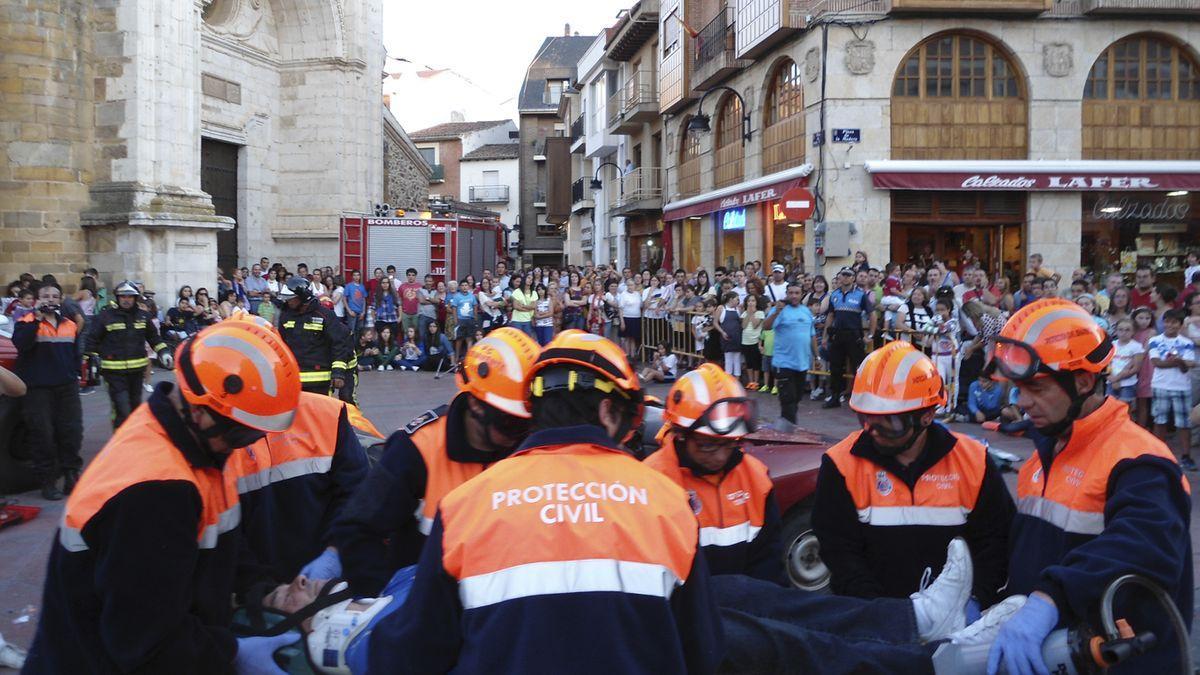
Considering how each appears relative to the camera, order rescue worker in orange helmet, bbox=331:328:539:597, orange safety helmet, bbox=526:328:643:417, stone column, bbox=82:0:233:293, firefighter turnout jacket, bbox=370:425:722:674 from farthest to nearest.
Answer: stone column, bbox=82:0:233:293 < rescue worker in orange helmet, bbox=331:328:539:597 < orange safety helmet, bbox=526:328:643:417 < firefighter turnout jacket, bbox=370:425:722:674

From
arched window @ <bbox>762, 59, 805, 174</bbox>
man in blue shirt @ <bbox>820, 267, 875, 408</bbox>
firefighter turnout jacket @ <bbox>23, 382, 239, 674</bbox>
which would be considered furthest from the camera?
arched window @ <bbox>762, 59, 805, 174</bbox>

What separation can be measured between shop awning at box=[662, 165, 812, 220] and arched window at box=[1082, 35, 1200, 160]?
5847 millimetres

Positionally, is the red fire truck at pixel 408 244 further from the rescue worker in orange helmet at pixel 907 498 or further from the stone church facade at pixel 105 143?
the rescue worker in orange helmet at pixel 907 498

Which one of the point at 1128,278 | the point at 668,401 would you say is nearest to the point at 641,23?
the point at 1128,278

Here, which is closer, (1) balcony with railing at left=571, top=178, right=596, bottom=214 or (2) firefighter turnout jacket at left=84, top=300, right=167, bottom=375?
(2) firefighter turnout jacket at left=84, top=300, right=167, bottom=375

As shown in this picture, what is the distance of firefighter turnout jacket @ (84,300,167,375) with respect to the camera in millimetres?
9773

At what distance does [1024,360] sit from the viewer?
118 inches

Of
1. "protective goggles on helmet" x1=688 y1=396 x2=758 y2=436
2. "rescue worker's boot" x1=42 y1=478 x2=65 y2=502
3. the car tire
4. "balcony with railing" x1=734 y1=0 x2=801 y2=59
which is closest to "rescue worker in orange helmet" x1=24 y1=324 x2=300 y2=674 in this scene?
"protective goggles on helmet" x1=688 y1=396 x2=758 y2=436

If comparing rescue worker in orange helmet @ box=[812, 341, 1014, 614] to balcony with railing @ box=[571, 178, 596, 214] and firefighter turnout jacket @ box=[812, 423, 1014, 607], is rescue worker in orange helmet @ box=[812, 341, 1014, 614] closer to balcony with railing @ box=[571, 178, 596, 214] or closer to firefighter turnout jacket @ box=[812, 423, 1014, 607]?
firefighter turnout jacket @ box=[812, 423, 1014, 607]

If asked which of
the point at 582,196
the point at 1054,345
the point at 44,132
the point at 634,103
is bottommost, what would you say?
the point at 1054,345

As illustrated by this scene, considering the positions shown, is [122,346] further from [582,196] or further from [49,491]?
[582,196]

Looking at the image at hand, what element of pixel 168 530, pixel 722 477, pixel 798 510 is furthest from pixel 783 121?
pixel 168 530

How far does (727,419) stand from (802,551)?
2.47 meters

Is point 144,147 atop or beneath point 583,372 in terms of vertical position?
atop
